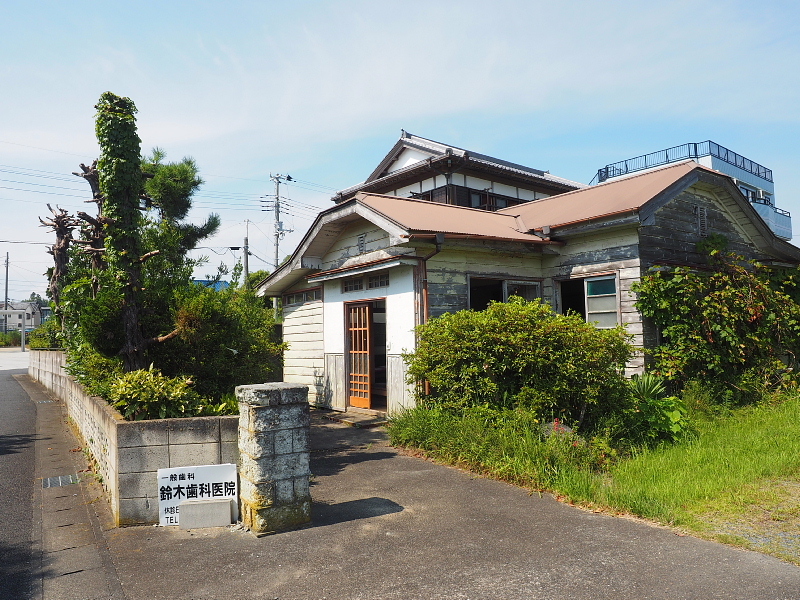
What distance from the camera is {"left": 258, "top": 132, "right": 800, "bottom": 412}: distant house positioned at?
10.1 metres

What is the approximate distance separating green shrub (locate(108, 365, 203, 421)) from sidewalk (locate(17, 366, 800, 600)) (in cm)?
111

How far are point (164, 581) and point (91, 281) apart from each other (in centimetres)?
533

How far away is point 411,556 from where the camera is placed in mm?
4602

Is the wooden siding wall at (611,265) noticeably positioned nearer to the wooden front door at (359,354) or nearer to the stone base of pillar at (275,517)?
the wooden front door at (359,354)

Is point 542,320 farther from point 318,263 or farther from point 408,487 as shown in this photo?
point 318,263

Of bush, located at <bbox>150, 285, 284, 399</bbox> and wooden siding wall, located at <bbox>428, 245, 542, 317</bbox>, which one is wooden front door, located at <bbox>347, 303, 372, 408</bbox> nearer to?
wooden siding wall, located at <bbox>428, 245, 542, 317</bbox>

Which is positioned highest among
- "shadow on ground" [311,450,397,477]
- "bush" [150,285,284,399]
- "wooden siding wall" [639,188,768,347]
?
"wooden siding wall" [639,188,768,347]

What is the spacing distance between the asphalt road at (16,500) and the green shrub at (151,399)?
1381 millimetres

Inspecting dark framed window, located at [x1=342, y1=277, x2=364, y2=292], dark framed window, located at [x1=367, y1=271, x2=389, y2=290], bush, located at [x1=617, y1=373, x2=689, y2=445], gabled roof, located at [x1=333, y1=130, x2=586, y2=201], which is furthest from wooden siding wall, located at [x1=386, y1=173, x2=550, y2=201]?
bush, located at [x1=617, y1=373, x2=689, y2=445]

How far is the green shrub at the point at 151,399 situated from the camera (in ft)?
19.4

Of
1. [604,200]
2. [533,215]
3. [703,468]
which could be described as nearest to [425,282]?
[533,215]

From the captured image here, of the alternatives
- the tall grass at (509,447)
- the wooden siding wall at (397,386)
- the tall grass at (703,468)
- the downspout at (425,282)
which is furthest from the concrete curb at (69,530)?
the downspout at (425,282)

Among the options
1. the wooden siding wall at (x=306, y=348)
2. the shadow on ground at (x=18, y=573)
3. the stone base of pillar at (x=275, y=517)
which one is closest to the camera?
the shadow on ground at (x=18, y=573)

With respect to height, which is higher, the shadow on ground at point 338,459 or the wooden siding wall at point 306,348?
the wooden siding wall at point 306,348
